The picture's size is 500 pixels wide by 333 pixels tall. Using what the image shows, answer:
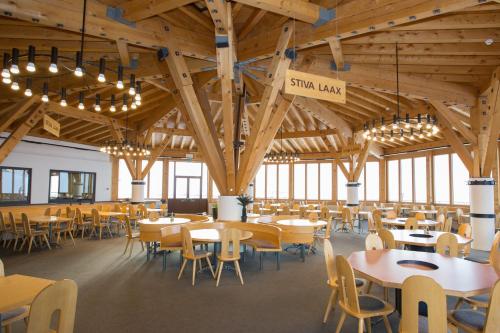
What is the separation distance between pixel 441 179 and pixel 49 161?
669 inches

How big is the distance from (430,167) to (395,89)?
9.05 metres

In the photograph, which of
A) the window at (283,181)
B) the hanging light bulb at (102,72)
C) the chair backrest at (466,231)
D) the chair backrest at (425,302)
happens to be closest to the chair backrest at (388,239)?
the chair backrest at (466,231)

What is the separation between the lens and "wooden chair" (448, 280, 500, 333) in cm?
251

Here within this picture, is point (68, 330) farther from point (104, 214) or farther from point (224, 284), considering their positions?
point (104, 214)

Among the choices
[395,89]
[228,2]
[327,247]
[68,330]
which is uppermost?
[228,2]

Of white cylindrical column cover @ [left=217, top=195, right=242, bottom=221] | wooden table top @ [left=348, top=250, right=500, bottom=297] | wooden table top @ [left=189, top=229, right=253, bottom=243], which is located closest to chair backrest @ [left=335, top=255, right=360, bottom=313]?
wooden table top @ [left=348, top=250, right=500, bottom=297]

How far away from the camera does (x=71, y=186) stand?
14008mm

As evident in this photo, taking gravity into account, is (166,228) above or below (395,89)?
below

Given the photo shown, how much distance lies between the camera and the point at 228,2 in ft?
15.6

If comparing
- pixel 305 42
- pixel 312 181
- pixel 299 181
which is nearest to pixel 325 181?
pixel 312 181

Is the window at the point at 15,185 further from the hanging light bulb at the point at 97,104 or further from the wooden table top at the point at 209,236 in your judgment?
the wooden table top at the point at 209,236

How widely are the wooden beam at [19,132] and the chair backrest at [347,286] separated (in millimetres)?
9513

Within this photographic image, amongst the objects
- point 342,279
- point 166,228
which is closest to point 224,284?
point 166,228

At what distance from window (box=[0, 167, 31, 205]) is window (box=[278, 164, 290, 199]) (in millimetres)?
13083
